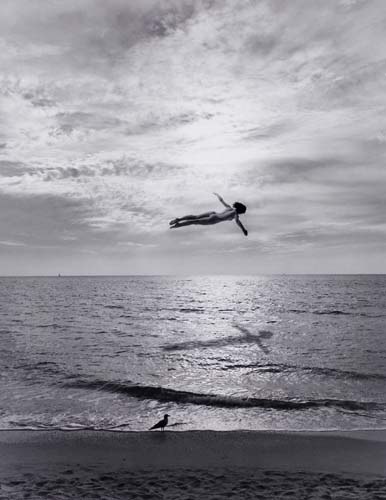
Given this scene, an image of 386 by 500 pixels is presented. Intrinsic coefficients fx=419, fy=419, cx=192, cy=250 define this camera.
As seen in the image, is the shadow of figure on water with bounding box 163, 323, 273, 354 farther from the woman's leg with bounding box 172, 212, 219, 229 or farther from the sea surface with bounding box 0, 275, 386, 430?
the woman's leg with bounding box 172, 212, 219, 229

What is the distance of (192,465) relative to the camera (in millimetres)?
8773

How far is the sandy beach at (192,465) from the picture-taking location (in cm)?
732

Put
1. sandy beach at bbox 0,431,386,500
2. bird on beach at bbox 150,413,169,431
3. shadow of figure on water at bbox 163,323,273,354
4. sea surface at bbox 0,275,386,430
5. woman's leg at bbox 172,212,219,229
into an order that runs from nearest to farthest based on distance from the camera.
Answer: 1. sandy beach at bbox 0,431,386,500
2. bird on beach at bbox 150,413,169,431
3. sea surface at bbox 0,275,386,430
4. woman's leg at bbox 172,212,219,229
5. shadow of figure on water at bbox 163,323,273,354

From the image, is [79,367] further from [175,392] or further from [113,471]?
[113,471]

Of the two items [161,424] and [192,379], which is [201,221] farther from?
[192,379]

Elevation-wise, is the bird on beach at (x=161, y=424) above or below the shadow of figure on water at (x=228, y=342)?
above

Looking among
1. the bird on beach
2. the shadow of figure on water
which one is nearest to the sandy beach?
the bird on beach

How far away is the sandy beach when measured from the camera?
7324 millimetres

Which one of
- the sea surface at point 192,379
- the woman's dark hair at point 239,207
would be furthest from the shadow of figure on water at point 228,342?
the woman's dark hair at point 239,207

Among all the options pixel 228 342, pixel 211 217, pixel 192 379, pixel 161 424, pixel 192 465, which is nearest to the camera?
pixel 192 465

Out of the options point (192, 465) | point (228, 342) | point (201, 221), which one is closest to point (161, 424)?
point (192, 465)

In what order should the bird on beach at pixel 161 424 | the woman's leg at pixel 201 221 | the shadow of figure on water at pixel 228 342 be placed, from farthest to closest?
the shadow of figure on water at pixel 228 342 → the woman's leg at pixel 201 221 → the bird on beach at pixel 161 424

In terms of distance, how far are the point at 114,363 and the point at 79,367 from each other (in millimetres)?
1786

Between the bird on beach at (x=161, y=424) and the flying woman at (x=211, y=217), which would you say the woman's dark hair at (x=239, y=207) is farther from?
the bird on beach at (x=161, y=424)
